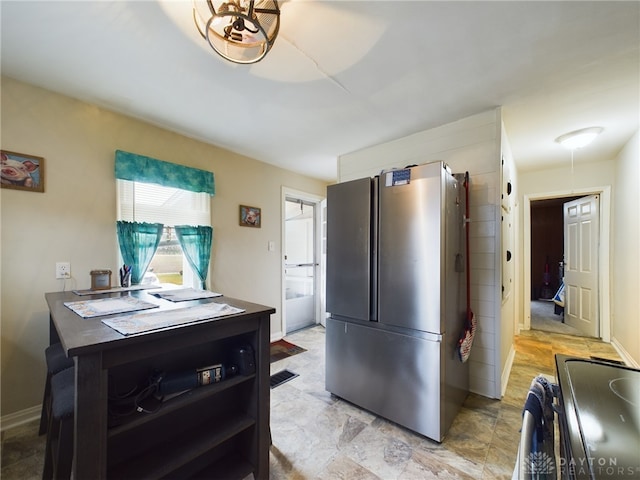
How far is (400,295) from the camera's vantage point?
1.86 meters

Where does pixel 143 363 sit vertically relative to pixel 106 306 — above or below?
below

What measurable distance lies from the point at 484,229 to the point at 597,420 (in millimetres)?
1720

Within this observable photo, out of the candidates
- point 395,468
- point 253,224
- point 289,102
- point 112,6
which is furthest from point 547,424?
point 253,224

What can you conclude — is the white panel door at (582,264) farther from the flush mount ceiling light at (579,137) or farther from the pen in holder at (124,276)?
the pen in holder at (124,276)

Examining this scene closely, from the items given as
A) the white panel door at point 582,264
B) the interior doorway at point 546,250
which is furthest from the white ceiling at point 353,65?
the interior doorway at point 546,250

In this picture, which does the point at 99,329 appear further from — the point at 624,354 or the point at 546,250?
the point at 546,250

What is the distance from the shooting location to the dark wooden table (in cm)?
87

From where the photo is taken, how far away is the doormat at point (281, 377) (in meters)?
2.50

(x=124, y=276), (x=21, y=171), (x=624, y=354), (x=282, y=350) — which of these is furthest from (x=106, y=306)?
(x=624, y=354)

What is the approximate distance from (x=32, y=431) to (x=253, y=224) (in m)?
2.49

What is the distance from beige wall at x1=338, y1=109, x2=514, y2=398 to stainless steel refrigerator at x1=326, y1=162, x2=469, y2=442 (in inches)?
9.2

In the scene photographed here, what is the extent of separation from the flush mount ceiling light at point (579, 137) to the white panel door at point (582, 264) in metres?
1.48

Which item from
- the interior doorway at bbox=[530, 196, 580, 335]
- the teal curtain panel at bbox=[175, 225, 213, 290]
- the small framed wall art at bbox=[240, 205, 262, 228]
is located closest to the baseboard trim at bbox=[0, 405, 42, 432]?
the teal curtain panel at bbox=[175, 225, 213, 290]

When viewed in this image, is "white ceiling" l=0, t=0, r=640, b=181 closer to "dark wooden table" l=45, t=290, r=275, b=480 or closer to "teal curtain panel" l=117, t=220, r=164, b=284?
"teal curtain panel" l=117, t=220, r=164, b=284
